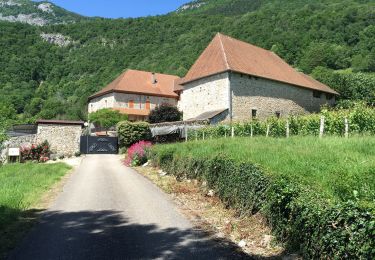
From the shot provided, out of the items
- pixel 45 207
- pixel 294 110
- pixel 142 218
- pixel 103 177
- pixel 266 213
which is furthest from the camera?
pixel 294 110

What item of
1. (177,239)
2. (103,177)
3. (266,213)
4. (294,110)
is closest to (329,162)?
(266,213)

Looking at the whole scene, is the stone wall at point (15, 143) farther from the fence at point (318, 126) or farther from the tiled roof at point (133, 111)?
the tiled roof at point (133, 111)

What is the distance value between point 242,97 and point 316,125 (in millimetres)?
17967

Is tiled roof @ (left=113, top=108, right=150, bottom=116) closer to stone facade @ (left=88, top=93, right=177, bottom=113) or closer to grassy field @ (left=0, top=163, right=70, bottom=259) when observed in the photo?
stone facade @ (left=88, top=93, right=177, bottom=113)

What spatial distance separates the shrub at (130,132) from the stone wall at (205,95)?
21.2 feet


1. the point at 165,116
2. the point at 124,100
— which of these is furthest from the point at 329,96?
the point at 124,100

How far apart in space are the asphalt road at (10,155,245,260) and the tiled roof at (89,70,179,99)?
48.6 metres

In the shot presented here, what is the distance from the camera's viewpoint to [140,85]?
6244 centimetres

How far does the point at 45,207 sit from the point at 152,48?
9872 centimetres

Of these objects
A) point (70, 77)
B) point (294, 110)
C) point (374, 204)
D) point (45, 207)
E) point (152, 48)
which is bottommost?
point (45, 207)

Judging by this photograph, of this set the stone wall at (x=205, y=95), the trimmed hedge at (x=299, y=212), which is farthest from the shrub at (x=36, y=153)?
the trimmed hedge at (x=299, y=212)

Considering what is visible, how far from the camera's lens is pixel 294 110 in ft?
139

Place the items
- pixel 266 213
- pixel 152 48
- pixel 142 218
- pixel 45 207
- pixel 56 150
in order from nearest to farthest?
pixel 266 213, pixel 142 218, pixel 45 207, pixel 56 150, pixel 152 48

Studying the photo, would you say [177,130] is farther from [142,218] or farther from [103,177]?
[142,218]
